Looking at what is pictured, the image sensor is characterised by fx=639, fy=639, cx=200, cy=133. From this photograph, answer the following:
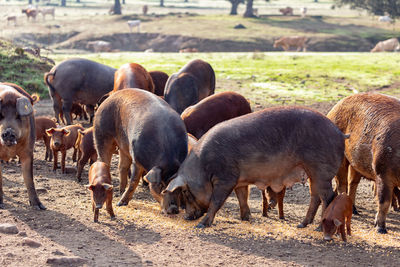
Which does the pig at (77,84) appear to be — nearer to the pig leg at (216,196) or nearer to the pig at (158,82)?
the pig at (158,82)

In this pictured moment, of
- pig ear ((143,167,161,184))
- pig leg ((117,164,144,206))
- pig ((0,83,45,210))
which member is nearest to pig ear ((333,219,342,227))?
pig ear ((143,167,161,184))

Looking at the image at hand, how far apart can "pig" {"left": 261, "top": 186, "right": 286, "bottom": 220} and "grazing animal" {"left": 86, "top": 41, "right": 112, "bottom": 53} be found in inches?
1167

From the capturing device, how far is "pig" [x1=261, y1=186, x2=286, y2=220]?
8.05m

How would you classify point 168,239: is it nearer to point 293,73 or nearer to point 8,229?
point 8,229

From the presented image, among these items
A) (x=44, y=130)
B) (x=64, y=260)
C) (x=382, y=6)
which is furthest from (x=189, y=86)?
(x=382, y=6)

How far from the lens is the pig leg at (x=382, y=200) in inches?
295

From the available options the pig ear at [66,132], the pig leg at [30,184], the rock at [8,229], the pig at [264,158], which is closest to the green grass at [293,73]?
the pig ear at [66,132]

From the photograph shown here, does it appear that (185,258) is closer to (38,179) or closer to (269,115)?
(269,115)

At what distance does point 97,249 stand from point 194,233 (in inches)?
46.0

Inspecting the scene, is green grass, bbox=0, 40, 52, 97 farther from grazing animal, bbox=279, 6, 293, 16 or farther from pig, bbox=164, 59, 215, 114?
grazing animal, bbox=279, 6, 293, 16

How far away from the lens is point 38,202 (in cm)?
813

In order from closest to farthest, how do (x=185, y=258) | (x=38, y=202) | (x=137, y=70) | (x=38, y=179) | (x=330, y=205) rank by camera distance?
1. (x=185, y=258)
2. (x=330, y=205)
3. (x=38, y=202)
4. (x=38, y=179)
5. (x=137, y=70)

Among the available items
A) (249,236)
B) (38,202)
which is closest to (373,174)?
(249,236)

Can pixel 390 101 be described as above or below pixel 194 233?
above
